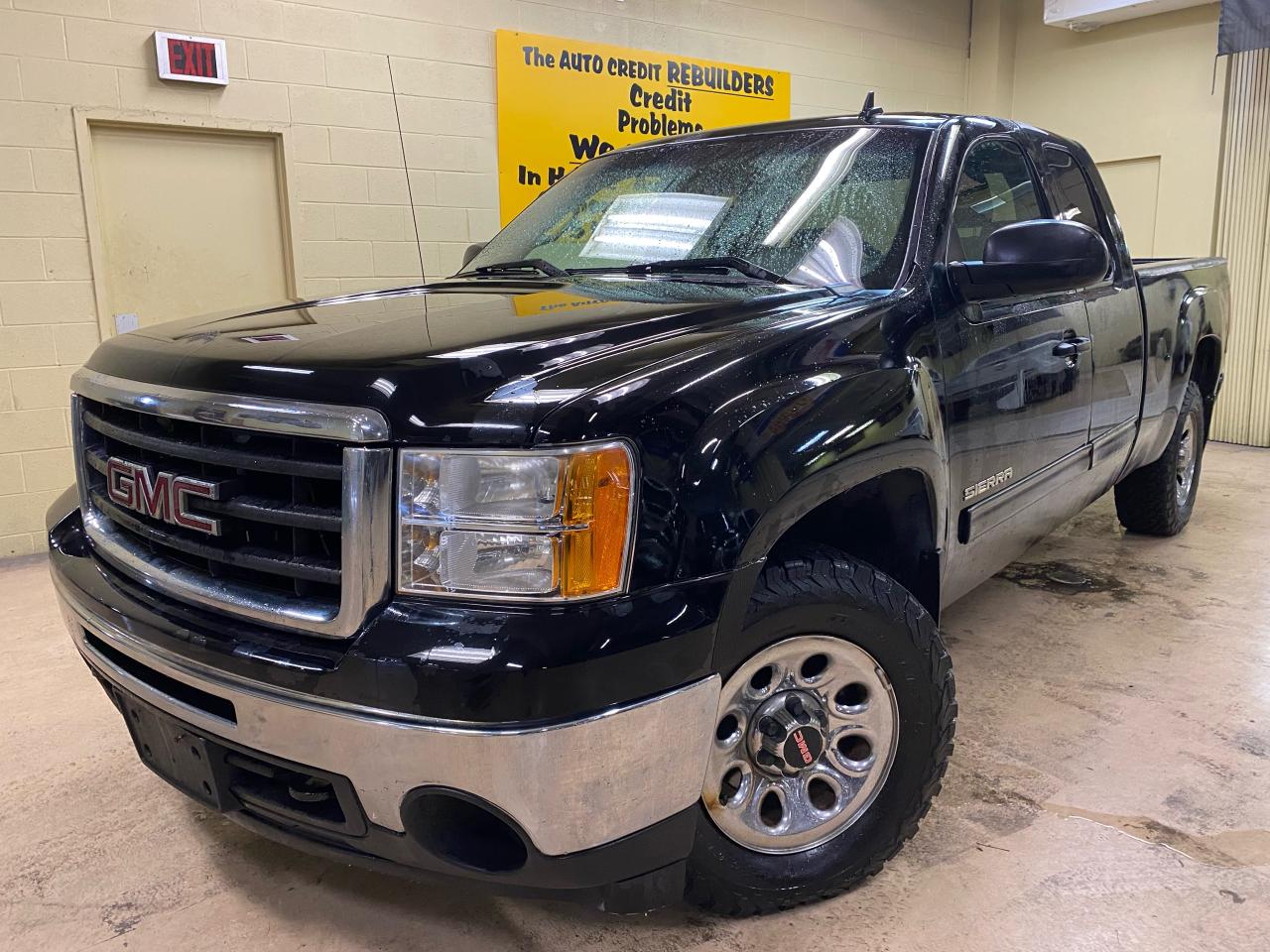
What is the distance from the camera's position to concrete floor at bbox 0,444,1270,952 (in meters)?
1.93

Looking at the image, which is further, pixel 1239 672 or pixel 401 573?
pixel 1239 672

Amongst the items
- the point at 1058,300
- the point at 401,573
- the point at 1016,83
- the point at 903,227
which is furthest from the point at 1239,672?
the point at 1016,83

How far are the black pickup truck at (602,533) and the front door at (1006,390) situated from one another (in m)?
0.02

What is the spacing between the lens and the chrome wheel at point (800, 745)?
1.80m

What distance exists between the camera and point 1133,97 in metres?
8.08

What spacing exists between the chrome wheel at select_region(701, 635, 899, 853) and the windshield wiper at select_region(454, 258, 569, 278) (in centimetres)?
120

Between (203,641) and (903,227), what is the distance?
1.74 metres

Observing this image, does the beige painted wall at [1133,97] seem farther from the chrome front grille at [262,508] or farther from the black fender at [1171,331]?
the chrome front grille at [262,508]

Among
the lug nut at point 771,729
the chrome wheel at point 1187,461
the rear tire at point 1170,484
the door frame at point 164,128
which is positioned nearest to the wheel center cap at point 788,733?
the lug nut at point 771,729

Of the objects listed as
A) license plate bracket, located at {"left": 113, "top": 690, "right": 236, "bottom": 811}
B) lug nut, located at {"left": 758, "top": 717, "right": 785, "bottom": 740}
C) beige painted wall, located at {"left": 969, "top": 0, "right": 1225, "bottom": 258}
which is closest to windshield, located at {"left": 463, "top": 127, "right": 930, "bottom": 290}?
lug nut, located at {"left": 758, "top": 717, "right": 785, "bottom": 740}

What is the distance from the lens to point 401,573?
57.9 inches

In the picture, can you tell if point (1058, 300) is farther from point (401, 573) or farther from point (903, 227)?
point (401, 573)

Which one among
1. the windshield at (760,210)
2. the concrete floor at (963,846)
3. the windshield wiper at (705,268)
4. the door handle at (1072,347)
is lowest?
the concrete floor at (963,846)

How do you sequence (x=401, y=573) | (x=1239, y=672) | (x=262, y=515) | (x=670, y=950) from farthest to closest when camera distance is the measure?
1. (x=1239, y=672)
2. (x=670, y=950)
3. (x=262, y=515)
4. (x=401, y=573)
